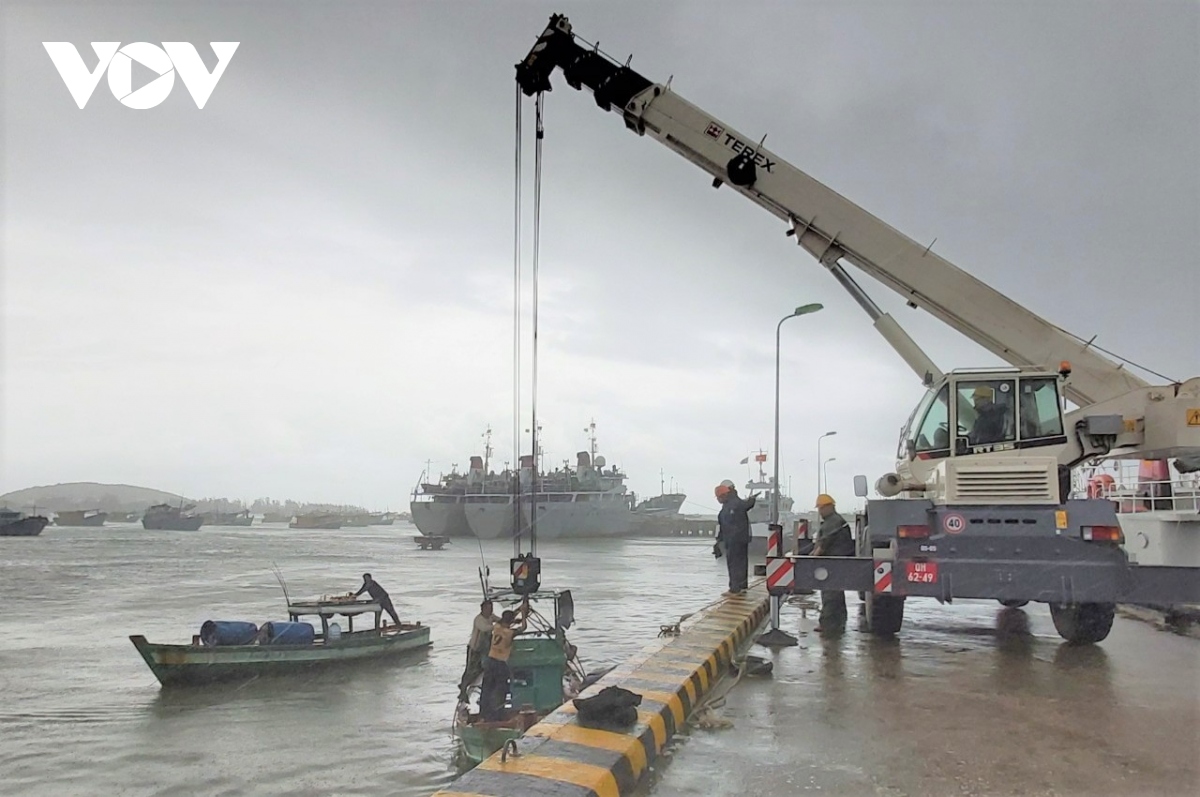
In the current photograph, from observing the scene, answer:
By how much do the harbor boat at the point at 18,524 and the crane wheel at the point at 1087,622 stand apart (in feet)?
370

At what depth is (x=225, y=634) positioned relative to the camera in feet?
45.2

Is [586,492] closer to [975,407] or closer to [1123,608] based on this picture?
[1123,608]

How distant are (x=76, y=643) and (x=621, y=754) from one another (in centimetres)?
2358

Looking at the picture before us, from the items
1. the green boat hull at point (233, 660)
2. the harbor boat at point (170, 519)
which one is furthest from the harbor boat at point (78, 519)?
the green boat hull at point (233, 660)

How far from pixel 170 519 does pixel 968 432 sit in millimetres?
137377

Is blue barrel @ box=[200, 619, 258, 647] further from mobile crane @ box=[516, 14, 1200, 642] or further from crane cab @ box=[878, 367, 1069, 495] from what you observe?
crane cab @ box=[878, 367, 1069, 495]

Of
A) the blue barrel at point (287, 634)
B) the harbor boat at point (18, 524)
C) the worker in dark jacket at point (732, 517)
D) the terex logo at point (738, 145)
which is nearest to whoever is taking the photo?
the terex logo at point (738, 145)

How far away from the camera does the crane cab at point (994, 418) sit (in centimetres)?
791

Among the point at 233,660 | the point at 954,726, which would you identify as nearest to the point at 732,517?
the point at 954,726

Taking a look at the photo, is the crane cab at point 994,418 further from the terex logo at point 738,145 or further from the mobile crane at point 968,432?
the terex logo at point 738,145

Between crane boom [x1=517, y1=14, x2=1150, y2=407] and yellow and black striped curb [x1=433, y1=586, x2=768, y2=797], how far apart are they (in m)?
5.44

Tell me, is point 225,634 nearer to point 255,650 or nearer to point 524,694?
point 255,650

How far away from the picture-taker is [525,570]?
766 cm

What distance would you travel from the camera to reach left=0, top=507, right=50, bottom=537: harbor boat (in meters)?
92.8
